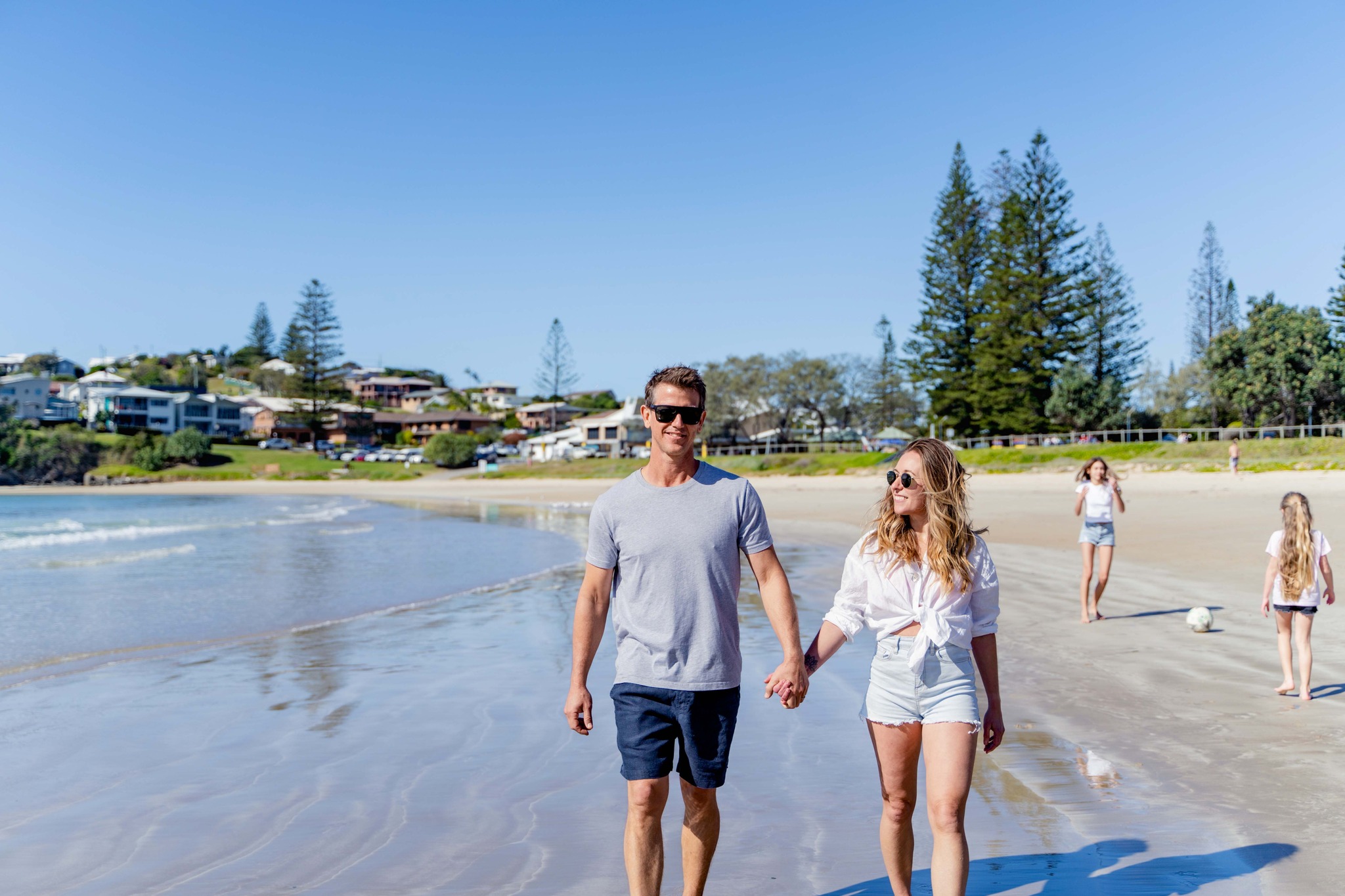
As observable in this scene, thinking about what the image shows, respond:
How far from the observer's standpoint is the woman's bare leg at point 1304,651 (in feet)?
17.7

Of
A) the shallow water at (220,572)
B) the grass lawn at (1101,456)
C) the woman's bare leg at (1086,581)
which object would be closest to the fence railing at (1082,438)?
the grass lawn at (1101,456)

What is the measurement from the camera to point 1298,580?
5512mm

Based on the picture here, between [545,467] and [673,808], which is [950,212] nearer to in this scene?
[545,467]

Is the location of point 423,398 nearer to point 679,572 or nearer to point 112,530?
point 112,530

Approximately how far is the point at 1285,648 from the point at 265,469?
2773 inches

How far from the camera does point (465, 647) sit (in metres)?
8.00

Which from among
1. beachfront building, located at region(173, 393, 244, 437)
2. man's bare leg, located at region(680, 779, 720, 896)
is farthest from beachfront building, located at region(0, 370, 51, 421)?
man's bare leg, located at region(680, 779, 720, 896)

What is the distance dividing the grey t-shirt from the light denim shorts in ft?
1.42

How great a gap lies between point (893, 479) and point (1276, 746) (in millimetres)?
3050

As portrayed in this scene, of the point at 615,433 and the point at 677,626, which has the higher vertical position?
the point at 615,433

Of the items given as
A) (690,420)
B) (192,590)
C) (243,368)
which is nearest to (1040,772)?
(690,420)

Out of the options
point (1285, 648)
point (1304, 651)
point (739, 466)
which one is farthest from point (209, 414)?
point (1304, 651)

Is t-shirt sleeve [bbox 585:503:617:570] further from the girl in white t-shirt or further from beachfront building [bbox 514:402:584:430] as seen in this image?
beachfront building [bbox 514:402:584:430]

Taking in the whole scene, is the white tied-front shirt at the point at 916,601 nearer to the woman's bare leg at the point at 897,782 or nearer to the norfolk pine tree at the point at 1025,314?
the woman's bare leg at the point at 897,782
